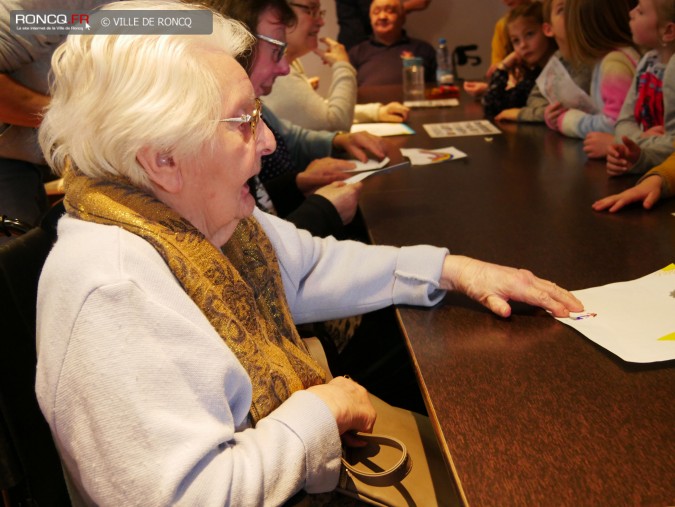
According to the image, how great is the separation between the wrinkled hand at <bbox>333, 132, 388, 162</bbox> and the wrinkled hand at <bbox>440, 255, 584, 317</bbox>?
3.75ft

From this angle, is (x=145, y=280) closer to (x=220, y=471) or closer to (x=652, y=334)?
(x=220, y=471)

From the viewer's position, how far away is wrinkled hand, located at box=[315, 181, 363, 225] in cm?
174

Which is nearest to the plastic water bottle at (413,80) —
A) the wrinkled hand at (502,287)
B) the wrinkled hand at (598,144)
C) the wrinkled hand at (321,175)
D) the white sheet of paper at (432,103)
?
the white sheet of paper at (432,103)

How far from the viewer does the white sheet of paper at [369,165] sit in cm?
216

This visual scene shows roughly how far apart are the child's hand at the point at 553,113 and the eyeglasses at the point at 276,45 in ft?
4.13

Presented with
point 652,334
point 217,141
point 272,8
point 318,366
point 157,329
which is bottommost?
point 318,366

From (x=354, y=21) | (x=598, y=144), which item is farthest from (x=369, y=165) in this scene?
(x=354, y=21)

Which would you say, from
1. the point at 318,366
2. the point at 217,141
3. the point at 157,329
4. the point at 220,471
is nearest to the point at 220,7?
the point at 217,141

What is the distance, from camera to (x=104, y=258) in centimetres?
78

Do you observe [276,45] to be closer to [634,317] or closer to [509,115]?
[634,317]

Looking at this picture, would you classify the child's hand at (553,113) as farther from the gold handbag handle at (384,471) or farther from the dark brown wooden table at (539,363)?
the gold handbag handle at (384,471)

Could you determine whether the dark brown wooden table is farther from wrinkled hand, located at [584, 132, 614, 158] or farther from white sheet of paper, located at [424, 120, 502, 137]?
white sheet of paper, located at [424, 120, 502, 137]

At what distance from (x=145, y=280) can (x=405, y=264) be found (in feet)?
1.88

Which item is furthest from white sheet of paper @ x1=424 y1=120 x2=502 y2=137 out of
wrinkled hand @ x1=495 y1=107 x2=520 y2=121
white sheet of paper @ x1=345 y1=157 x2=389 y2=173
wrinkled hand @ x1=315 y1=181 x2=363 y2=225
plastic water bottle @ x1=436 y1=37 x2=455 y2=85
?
plastic water bottle @ x1=436 y1=37 x2=455 y2=85
